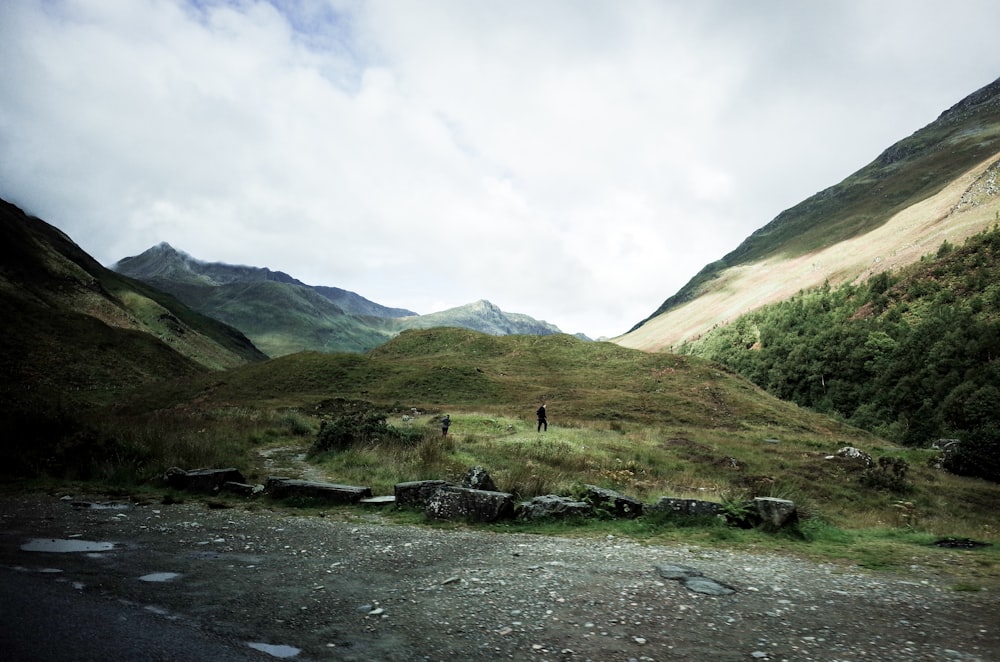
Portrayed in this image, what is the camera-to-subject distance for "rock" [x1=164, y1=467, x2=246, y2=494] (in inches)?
519

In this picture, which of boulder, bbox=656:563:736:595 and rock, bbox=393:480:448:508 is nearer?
boulder, bbox=656:563:736:595

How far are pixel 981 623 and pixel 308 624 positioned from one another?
8236 millimetres

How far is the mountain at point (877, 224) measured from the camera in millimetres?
80812

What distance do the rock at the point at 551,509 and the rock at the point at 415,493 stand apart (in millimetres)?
2222

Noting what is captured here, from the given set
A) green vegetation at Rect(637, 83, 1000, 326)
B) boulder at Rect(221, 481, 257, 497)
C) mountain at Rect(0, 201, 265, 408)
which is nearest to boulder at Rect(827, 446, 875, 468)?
boulder at Rect(221, 481, 257, 497)

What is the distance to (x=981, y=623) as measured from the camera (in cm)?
588

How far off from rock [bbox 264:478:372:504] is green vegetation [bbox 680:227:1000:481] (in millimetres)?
35802

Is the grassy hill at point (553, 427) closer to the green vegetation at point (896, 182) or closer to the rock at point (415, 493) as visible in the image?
the rock at point (415, 493)

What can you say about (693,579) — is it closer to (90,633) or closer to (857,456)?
(90,633)

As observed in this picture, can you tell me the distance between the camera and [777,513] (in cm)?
1124

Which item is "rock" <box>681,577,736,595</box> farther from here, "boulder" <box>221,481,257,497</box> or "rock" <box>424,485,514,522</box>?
"boulder" <box>221,481,257,497</box>

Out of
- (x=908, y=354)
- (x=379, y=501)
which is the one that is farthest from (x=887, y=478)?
(x=908, y=354)

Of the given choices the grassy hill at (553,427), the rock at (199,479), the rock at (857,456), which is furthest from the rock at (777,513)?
the rock at (857,456)

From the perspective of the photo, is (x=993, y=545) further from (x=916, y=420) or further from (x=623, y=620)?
(x=916, y=420)
